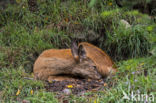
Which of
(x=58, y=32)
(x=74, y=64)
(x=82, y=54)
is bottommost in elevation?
(x=74, y=64)

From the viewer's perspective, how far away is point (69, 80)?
5.86m

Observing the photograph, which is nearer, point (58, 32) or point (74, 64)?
point (74, 64)

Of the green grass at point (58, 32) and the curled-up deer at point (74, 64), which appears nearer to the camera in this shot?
the curled-up deer at point (74, 64)

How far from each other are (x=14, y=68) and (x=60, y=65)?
3.37ft

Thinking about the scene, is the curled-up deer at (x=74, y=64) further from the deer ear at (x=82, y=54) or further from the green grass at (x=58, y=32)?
the green grass at (x=58, y=32)

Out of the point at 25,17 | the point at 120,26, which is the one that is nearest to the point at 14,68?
the point at 25,17

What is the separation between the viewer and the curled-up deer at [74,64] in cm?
581

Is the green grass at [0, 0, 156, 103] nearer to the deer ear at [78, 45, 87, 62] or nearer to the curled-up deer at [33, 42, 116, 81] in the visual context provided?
the curled-up deer at [33, 42, 116, 81]

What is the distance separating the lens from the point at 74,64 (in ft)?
19.5

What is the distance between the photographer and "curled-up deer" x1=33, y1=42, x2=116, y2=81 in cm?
581

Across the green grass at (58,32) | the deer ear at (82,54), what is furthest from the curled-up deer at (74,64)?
the green grass at (58,32)

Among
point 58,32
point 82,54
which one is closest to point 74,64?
point 82,54

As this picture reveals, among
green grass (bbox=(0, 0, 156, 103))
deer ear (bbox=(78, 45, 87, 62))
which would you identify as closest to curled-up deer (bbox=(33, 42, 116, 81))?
deer ear (bbox=(78, 45, 87, 62))

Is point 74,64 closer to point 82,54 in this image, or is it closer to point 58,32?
point 82,54
